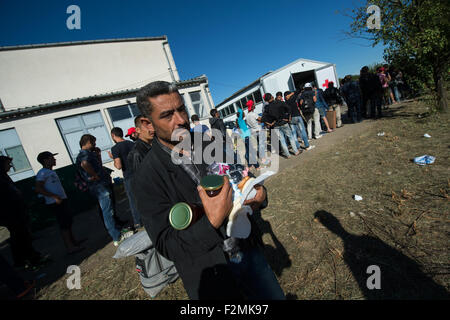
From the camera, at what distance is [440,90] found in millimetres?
6152

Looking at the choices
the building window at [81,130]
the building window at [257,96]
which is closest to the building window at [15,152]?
the building window at [81,130]

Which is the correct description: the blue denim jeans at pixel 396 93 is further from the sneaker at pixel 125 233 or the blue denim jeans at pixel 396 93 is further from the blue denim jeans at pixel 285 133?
the sneaker at pixel 125 233

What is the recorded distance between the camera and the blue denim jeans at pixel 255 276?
1399 mm

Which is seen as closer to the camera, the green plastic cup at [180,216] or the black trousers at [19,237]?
the green plastic cup at [180,216]

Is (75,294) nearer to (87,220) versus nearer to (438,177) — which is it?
(87,220)

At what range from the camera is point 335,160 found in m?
5.44

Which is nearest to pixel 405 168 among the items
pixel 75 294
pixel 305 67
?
pixel 75 294

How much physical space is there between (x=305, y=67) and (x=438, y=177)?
1938 cm

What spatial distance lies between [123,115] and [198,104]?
6072 millimetres

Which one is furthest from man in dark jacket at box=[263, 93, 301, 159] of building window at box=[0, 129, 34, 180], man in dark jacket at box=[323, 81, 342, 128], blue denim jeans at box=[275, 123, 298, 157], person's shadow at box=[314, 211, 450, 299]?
building window at box=[0, 129, 34, 180]

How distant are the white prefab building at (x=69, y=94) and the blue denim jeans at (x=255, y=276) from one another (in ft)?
41.8

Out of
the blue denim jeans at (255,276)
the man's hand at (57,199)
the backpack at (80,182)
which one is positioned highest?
the backpack at (80,182)

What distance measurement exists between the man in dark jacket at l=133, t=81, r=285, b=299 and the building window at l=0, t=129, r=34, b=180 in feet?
48.5

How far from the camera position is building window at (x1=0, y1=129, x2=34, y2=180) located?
10.5 m
